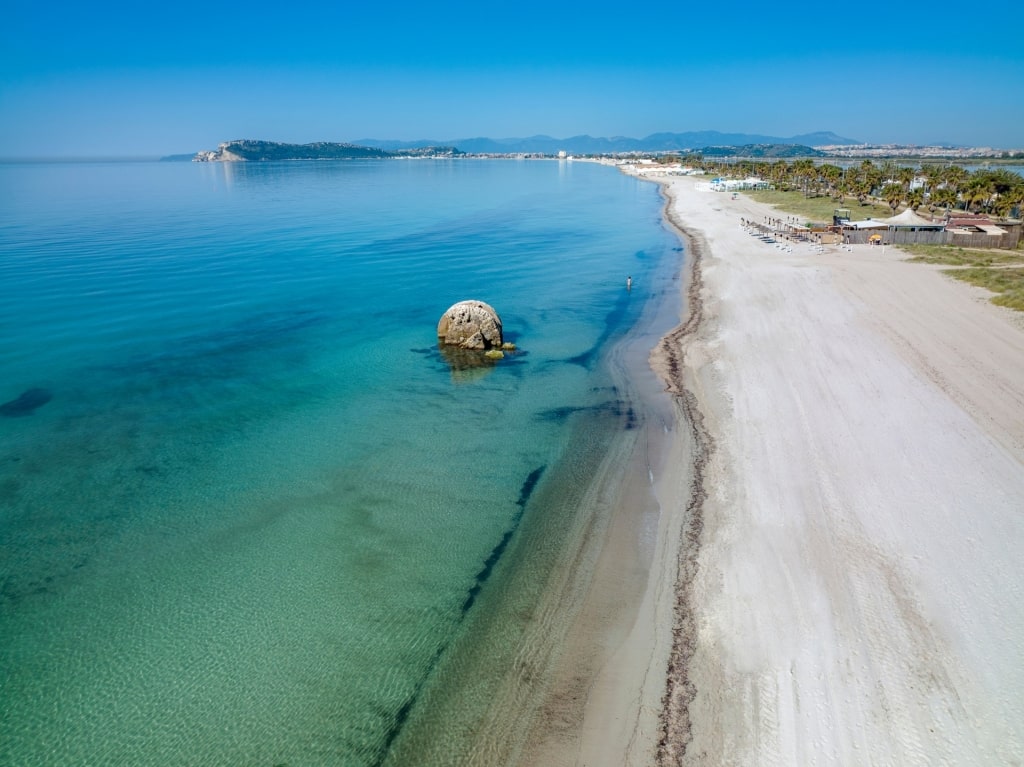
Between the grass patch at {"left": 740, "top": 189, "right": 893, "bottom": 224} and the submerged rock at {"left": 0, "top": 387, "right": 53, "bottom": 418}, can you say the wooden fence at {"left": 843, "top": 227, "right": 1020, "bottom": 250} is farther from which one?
the submerged rock at {"left": 0, "top": 387, "right": 53, "bottom": 418}

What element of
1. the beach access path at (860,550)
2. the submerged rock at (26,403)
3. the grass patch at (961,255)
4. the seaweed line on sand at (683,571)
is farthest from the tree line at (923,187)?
the submerged rock at (26,403)

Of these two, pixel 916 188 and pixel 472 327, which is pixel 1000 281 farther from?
pixel 916 188

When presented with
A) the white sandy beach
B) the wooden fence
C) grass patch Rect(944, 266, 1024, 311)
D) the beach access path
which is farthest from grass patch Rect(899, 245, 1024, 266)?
the white sandy beach

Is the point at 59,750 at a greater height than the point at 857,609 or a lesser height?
lesser

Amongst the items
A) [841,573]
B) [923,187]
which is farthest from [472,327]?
[923,187]

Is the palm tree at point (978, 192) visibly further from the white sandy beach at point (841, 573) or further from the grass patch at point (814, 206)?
the white sandy beach at point (841, 573)

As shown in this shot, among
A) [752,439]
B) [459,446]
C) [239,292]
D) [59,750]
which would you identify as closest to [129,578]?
[59,750]

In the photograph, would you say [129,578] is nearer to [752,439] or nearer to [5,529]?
[5,529]
